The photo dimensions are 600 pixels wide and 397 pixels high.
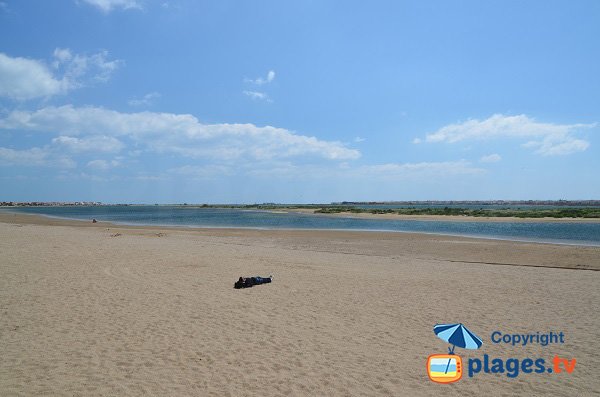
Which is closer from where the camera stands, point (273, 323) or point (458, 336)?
point (458, 336)

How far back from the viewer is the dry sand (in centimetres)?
631

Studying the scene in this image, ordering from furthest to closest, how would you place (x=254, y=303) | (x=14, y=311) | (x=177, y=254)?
(x=177, y=254) → (x=254, y=303) → (x=14, y=311)

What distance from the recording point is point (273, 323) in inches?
372

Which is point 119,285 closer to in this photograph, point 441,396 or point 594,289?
point 441,396

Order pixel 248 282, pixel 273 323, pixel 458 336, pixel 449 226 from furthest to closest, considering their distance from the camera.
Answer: pixel 449 226, pixel 248 282, pixel 273 323, pixel 458 336

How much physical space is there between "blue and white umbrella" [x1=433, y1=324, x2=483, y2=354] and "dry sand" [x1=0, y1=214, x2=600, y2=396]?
0.26m

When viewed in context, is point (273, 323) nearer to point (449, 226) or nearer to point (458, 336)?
point (458, 336)

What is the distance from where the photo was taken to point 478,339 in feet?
28.0

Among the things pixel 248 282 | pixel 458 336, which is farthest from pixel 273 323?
pixel 458 336

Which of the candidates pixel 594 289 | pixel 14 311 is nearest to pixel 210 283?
pixel 14 311

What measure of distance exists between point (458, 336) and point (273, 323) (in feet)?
14.5

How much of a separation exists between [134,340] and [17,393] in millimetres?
2444

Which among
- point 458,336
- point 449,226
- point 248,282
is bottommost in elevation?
point 458,336

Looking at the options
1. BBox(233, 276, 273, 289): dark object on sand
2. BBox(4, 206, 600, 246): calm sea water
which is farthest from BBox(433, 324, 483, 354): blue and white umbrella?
BBox(4, 206, 600, 246): calm sea water
